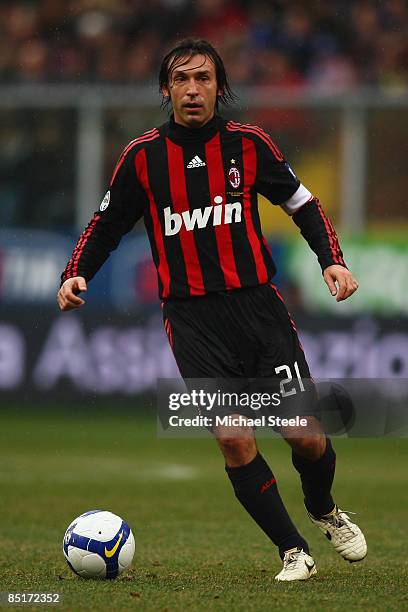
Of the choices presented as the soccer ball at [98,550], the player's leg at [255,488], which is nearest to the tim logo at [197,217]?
the player's leg at [255,488]

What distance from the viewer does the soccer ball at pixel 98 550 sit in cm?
490

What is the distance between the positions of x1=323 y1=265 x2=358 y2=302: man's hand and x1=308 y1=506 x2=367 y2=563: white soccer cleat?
38.6 inches

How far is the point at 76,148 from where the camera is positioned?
443 inches

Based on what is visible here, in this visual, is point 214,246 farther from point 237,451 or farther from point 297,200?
point 237,451

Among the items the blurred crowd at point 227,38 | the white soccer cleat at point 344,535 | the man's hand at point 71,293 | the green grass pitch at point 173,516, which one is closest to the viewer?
the green grass pitch at point 173,516

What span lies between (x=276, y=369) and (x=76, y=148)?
6620 mm

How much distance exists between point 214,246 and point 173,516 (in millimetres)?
2455

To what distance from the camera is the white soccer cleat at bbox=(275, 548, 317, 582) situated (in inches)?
191

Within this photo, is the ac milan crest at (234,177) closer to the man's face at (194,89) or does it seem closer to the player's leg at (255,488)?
the man's face at (194,89)

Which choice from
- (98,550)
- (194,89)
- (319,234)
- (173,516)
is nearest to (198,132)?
(194,89)

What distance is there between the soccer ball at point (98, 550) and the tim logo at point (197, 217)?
1.23 meters

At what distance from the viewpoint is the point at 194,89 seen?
498 cm

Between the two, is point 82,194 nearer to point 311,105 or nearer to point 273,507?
point 311,105

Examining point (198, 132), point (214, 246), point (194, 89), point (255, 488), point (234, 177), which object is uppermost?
point (194, 89)
